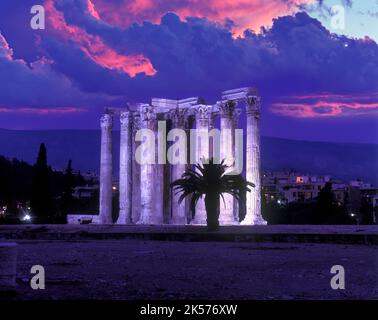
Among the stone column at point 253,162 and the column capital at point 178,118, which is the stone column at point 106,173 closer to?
the column capital at point 178,118

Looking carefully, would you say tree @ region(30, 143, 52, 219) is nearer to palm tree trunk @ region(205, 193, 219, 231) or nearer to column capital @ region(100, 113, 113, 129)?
column capital @ region(100, 113, 113, 129)

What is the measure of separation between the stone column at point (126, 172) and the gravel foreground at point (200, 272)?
2242 cm

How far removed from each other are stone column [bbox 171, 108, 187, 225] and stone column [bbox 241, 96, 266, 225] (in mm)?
5482

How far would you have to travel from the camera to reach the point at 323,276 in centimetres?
1498

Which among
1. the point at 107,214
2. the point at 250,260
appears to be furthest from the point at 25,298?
the point at 107,214

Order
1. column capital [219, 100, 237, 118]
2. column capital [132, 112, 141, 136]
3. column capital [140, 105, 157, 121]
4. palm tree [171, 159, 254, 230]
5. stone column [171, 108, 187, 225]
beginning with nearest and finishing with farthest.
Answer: palm tree [171, 159, 254, 230] < column capital [219, 100, 237, 118] < stone column [171, 108, 187, 225] < column capital [140, 105, 157, 121] < column capital [132, 112, 141, 136]

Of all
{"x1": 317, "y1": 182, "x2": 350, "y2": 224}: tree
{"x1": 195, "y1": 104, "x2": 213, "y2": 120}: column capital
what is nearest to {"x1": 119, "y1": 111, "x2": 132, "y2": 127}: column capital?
{"x1": 195, "y1": 104, "x2": 213, "y2": 120}: column capital

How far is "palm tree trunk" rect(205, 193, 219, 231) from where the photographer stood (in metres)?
34.0

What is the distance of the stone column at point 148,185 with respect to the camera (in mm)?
43500

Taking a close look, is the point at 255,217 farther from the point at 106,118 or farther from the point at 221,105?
the point at 106,118

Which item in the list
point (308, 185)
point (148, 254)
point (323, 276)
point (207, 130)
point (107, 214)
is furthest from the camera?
point (308, 185)

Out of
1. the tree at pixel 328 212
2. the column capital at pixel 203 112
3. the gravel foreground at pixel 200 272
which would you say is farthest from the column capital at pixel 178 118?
the gravel foreground at pixel 200 272

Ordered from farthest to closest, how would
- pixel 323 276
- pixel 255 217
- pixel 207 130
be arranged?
pixel 207 130, pixel 255 217, pixel 323 276
